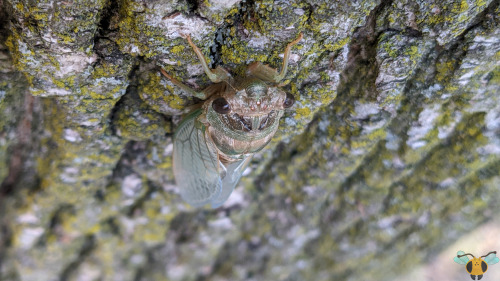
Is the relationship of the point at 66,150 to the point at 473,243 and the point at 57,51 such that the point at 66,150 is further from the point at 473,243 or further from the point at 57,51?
the point at 473,243

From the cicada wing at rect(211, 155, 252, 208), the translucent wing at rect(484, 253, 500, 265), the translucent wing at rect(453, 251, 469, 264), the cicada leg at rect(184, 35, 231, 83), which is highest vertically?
the cicada leg at rect(184, 35, 231, 83)

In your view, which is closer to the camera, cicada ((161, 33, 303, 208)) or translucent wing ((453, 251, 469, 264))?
cicada ((161, 33, 303, 208))

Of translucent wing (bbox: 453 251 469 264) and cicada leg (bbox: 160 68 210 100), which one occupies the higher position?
cicada leg (bbox: 160 68 210 100)

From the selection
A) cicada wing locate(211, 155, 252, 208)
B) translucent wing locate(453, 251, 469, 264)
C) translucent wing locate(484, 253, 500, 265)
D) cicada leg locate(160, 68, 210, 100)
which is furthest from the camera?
translucent wing locate(453, 251, 469, 264)

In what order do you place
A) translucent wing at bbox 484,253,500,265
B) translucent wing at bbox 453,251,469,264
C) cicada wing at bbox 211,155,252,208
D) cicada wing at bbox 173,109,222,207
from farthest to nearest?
translucent wing at bbox 453,251,469,264, translucent wing at bbox 484,253,500,265, cicada wing at bbox 211,155,252,208, cicada wing at bbox 173,109,222,207

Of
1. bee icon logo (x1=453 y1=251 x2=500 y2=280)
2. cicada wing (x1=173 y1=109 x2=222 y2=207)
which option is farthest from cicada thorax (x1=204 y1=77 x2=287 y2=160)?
bee icon logo (x1=453 y1=251 x2=500 y2=280)

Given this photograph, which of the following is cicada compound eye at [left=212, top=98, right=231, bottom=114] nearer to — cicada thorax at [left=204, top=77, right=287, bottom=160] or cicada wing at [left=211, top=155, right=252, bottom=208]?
cicada thorax at [left=204, top=77, right=287, bottom=160]

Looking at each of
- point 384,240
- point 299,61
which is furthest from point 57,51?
point 384,240

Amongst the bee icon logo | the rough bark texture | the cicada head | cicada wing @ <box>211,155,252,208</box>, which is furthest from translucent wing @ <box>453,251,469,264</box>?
the cicada head
